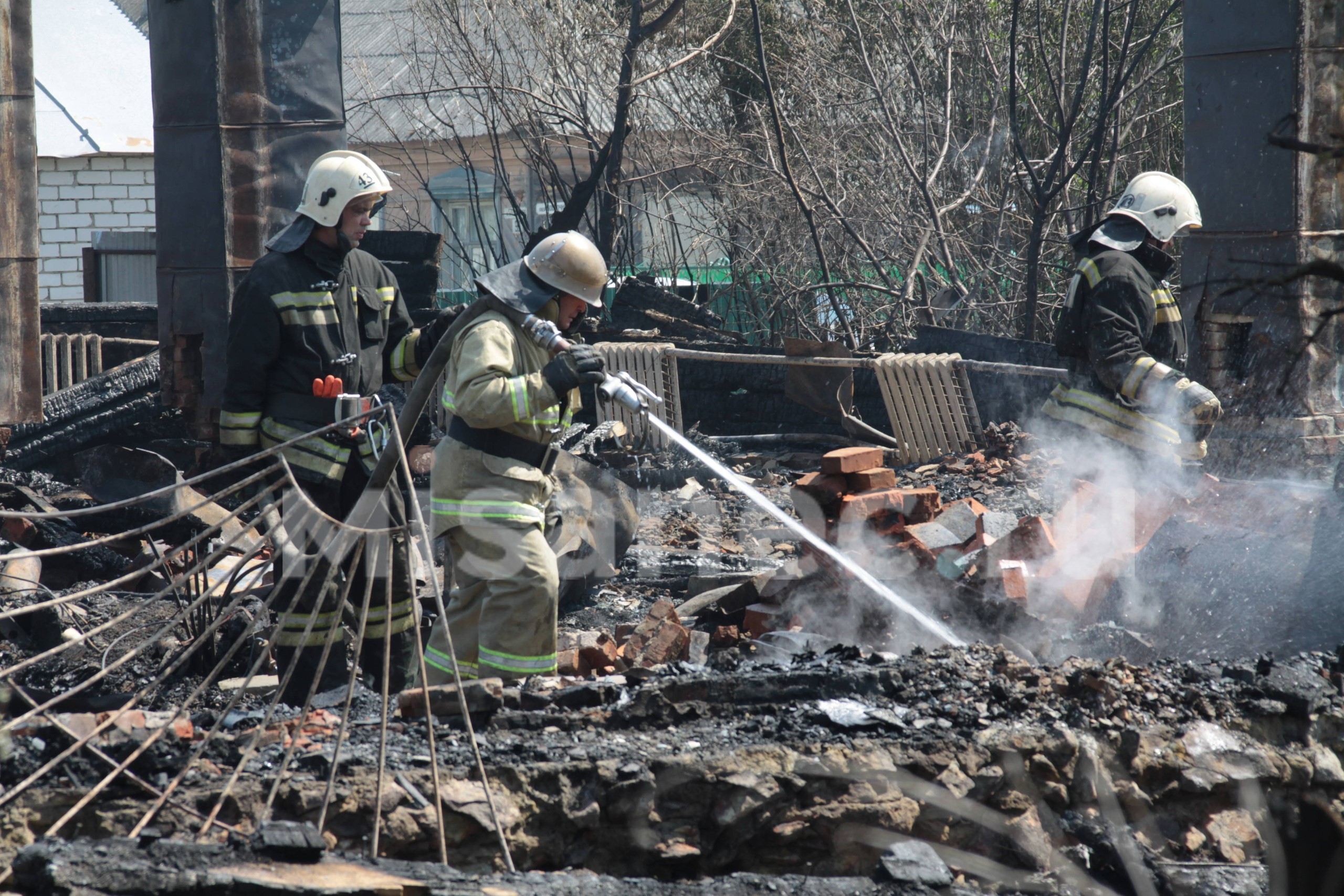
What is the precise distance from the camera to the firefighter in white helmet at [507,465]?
4.14 meters

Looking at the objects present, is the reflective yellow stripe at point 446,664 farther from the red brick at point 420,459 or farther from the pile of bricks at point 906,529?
the red brick at point 420,459

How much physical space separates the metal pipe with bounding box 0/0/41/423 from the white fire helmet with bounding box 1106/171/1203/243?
6.42 m

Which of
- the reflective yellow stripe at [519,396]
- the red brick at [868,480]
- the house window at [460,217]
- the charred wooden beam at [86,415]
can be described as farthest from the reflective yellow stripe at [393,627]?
the house window at [460,217]

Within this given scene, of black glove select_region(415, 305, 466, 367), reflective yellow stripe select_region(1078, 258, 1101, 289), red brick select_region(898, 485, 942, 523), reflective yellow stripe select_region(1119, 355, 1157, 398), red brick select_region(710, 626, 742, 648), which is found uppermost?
reflective yellow stripe select_region(1078, 258, 1101, 289)

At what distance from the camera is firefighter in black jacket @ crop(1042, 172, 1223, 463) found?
541cm

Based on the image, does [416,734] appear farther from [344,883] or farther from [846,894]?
[846,894]

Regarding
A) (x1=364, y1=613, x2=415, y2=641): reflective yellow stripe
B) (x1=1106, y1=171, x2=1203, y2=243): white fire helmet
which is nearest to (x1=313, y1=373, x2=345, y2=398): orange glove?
(x1=364, y1=613, x2=415, y2=641): reflective yellow stripe

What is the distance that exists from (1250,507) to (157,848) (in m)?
4.75

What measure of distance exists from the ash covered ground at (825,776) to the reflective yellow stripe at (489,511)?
65 cm

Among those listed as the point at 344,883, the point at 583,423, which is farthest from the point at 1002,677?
the point at 583,423

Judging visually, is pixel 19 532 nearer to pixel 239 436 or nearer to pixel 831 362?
pixel 239 436

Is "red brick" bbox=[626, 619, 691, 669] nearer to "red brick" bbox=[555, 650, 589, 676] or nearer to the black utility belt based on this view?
"red brick" bbox=[555, 650, 589, 676]

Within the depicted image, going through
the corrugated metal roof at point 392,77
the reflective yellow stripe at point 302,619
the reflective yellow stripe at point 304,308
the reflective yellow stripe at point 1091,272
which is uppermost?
the corrugated metal roof at point 392,77

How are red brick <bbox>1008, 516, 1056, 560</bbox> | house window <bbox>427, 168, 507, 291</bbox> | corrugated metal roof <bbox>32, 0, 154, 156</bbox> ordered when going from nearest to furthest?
1. red brick <bbox>1008, 516, 1056, 560</bbox>
2. corrugated metal roof <bbox>32, 0, 154, 156</bbox>
3. house window <bbox>427, 168, 507, 291</bbox>
